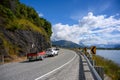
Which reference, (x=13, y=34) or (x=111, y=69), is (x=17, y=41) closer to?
(x=13, y=34)

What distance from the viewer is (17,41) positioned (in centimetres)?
3650

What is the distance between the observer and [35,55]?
29109mm

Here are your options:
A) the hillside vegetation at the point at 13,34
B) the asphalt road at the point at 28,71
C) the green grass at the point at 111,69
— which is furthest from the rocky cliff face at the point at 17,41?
the green grass at the point at 111,69

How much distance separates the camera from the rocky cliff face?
31.1 meters

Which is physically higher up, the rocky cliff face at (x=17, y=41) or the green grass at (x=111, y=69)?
the rocky cliff face at (x=17, y=41)

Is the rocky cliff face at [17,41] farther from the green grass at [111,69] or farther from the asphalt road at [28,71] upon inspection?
the green grass at [111,69]

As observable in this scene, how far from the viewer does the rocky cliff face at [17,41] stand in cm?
3111

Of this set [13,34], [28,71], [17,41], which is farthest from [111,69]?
[13,34]

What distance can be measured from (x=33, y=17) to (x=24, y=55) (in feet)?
76.5

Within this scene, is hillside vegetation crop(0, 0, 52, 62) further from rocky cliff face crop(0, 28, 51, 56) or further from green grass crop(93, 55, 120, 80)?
green grass crop(93, 55, 120, 80)

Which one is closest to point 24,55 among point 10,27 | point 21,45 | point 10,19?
point 21,45

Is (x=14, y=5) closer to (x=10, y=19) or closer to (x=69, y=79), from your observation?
(x=10, y=19)

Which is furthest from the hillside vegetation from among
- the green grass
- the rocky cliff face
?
the green grass

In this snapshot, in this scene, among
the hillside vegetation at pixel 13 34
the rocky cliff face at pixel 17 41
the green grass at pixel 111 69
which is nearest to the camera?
the green grass at pixel 111 69
